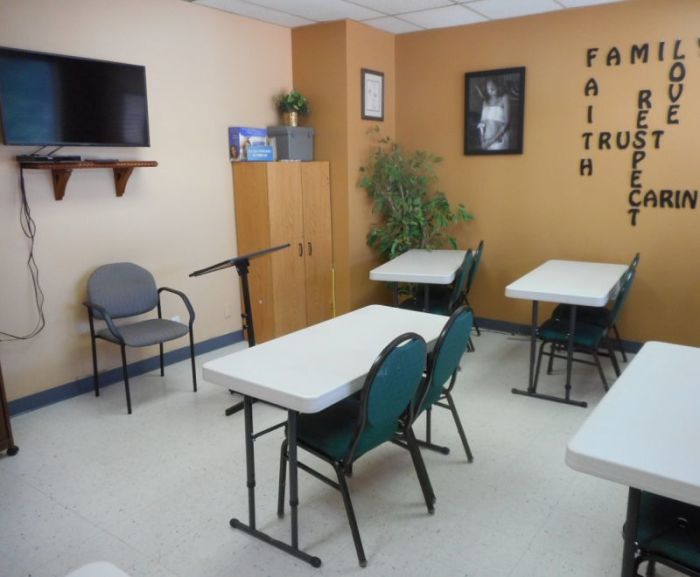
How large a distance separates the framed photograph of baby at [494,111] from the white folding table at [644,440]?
3.15 m

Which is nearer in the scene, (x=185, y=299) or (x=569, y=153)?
(x=185, y=299)

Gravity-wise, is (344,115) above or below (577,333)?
above

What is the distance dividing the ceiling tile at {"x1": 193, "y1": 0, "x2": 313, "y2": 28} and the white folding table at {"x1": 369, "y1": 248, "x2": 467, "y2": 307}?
2089mm

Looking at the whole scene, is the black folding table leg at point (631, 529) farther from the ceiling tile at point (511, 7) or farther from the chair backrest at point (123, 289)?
the ceiling tile at point (511, 7)

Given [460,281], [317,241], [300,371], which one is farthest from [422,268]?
[300,371]

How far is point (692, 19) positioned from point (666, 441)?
3.54 metres

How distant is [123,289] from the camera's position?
385cm

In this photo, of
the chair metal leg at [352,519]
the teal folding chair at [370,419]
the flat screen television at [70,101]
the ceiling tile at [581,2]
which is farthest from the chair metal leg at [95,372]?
the ceiling tile at [581,2]

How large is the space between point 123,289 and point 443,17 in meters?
3.20

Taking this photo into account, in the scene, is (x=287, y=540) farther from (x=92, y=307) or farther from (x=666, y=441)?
(x=92, y=307)

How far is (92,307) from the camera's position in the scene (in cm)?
364

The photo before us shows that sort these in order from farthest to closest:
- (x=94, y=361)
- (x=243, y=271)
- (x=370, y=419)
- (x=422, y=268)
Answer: (x=422, y=268) < (x=94, y=361) < (x=243, y=271) < (x=370, y=419)

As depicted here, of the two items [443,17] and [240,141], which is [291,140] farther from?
[443,17]

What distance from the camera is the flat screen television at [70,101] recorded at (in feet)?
10.4
